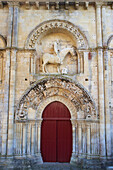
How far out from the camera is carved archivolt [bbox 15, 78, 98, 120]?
8719 mm

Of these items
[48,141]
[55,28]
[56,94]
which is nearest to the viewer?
[48,141]

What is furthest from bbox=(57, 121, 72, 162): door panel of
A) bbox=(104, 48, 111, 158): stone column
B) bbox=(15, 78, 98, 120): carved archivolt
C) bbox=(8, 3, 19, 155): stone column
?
A: bbox=(8, 3, 19, 155): stone column

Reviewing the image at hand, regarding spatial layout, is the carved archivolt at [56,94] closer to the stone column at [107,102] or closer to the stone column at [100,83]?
the stone column at [100,83]

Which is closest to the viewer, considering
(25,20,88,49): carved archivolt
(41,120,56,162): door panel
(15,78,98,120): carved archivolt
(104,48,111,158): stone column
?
(104,48,111,158): stone column

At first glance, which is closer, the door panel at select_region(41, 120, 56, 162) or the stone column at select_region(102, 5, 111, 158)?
the stone column at select_region(102, 5, 111, 158)

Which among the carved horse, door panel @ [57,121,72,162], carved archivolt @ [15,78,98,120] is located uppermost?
the carved horse

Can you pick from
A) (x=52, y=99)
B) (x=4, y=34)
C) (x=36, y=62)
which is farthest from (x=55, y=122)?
(x=4, y=34)

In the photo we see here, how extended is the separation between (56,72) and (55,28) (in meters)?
2.25

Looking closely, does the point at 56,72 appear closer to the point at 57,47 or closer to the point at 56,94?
the point at 56,94

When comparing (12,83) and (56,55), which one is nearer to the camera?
(12,83)

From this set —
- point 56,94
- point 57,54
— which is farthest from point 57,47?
point 56,94

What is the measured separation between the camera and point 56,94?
30.2 feet

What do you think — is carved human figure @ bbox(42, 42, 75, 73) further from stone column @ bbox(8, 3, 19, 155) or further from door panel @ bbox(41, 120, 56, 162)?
door panel @ bbox(41, 120, 56, 162)

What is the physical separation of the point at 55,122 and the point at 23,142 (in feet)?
5.79
